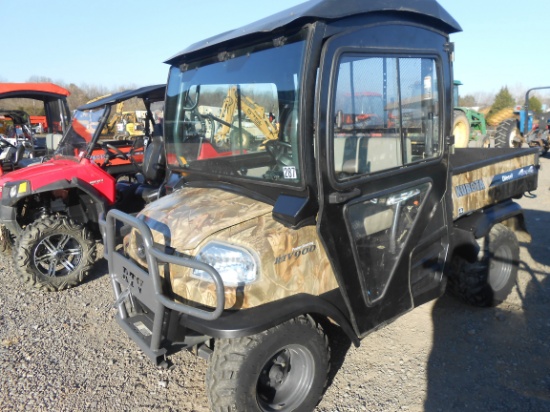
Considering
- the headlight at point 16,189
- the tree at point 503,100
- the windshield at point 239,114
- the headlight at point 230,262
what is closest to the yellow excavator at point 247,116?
the windshield at point 239,114

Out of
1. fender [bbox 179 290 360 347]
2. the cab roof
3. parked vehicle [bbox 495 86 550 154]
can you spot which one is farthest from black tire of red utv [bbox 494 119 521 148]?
fender [bbox 179 290 360 347]

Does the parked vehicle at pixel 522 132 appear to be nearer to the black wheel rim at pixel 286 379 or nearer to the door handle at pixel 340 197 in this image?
the door handle at pixel 340 197

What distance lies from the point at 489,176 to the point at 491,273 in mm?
897

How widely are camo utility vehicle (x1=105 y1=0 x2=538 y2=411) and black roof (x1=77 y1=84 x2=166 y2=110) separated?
2284 mm

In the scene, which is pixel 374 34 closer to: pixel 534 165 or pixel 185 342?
pixel 185 342

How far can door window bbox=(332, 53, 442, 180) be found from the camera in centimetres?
243

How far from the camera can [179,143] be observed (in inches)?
128

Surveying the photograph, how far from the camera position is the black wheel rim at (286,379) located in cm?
252

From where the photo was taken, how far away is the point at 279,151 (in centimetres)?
250

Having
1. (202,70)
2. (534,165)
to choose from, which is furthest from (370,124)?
(534,165)

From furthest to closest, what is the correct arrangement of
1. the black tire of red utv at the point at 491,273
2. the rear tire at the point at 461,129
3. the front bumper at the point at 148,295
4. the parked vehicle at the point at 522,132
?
the parked vehicle at the point at 522,132 → the rear tire at the point at 461,129 → the black tire of red utv at the point at 491,273 → the front bumper at the point at 148,295

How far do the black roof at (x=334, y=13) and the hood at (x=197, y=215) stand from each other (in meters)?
0.94

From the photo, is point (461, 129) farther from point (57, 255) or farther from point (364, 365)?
point (57, 255)

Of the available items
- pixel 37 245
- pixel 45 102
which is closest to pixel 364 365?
pixel 37 245
